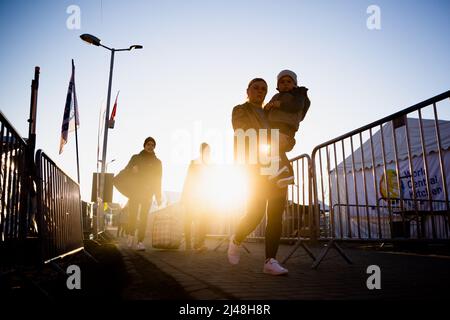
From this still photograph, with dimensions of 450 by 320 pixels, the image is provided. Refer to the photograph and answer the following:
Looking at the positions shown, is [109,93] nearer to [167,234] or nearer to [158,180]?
[158,180]

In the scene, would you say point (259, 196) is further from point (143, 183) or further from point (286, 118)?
point (143, 183)

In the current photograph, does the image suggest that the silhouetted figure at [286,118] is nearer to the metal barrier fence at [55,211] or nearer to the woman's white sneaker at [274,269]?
the woman's white sneaker at [274,269]

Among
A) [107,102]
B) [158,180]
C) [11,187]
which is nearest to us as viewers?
[11,187]

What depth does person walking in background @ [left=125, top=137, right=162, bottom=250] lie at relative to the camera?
279 inches

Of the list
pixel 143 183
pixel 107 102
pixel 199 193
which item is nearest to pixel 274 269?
pixel 199 193

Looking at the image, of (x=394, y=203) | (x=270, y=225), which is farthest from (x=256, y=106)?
(x=394, y=203)

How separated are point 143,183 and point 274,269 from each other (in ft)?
14.9

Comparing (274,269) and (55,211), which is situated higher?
(55,211)

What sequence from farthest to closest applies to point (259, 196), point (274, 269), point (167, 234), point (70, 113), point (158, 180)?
point (70, 113)
point (167, 234)
point (158, 180)
point (259, 196)
point (274, 269)

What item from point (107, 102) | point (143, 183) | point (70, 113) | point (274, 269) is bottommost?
point (274, 269)

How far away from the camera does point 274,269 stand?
10.7ft

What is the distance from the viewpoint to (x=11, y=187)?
2.57 m

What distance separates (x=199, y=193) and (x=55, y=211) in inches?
155

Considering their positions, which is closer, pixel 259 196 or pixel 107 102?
pixel 259 196
